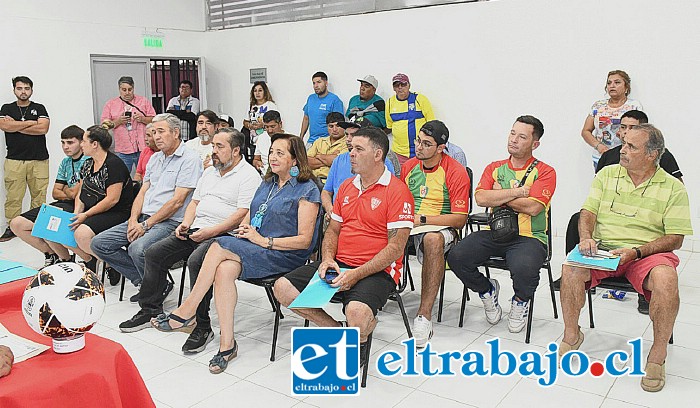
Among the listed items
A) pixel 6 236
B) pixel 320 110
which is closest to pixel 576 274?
pixel 320 110

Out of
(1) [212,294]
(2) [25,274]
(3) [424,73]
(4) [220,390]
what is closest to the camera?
(2) [25,274]

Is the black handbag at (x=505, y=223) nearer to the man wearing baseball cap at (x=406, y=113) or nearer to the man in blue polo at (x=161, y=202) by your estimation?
the man in blue polo at (x=161, y=202)

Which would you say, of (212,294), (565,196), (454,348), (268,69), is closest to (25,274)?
(212,294)

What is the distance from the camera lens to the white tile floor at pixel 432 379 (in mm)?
2693

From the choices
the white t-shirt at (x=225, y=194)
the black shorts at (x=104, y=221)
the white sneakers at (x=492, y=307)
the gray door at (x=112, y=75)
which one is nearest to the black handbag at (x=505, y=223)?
the white sneakers at (x=492, y=307)

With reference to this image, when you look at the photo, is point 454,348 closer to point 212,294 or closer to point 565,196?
point 212,294

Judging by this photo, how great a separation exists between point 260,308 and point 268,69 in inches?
176

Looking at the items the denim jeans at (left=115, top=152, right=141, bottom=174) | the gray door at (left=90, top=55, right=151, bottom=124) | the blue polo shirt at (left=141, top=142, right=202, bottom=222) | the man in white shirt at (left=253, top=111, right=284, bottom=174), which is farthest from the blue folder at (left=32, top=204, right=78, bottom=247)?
the gray door at (left=90, top=55, right=151, bottom=124)

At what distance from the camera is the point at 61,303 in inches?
63.2

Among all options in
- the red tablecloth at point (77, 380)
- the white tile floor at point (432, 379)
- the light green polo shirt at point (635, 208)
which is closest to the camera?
the red tablecloth at point (77, 380)

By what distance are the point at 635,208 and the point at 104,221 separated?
3310 millimetres

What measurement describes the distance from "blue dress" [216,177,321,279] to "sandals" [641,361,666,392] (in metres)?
1.72

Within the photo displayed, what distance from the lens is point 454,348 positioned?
324 centimetres

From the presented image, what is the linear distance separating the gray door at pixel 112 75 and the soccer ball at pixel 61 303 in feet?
20.6
